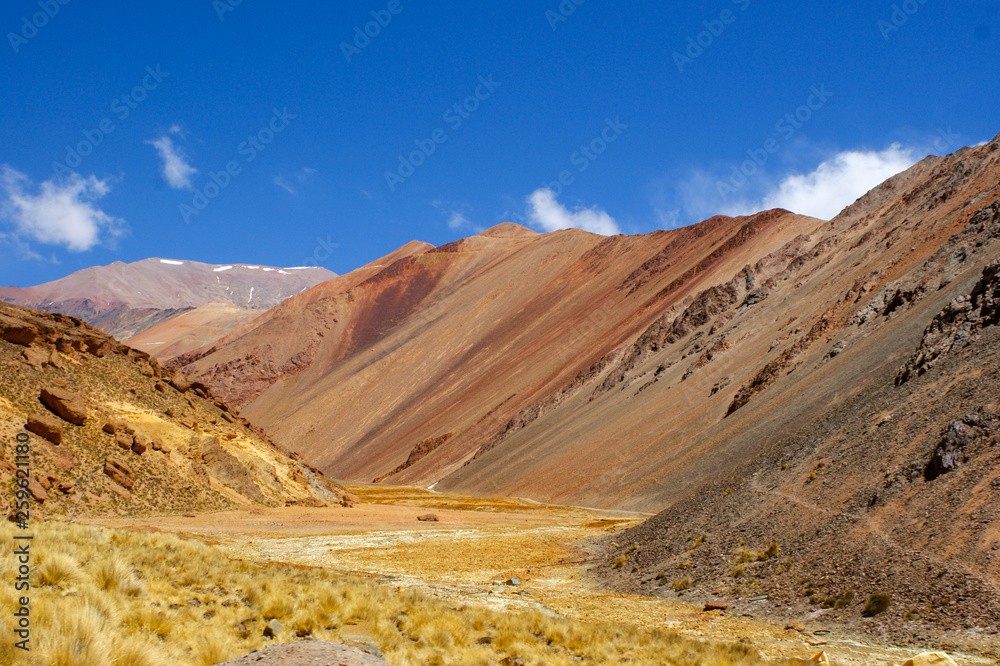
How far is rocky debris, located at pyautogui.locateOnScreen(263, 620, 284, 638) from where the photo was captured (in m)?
8.01

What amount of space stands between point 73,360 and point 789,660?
33374mm

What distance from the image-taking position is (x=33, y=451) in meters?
25.3

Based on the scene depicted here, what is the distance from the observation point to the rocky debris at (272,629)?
8008mm

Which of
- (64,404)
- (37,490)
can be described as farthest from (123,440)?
(37,490)

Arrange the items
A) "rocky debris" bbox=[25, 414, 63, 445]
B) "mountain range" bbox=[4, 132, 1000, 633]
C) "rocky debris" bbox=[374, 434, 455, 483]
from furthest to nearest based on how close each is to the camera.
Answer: "rocky debris" bbox=[374, 434, 455, 483] < "rocky debris" bbox=[25, 414, 63, 445] < "mountain range" bbox=[4, 132, 1000, 633]

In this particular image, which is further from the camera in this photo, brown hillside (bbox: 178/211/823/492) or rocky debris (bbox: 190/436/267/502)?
brown hillside (bbox: 178/211/823/492)

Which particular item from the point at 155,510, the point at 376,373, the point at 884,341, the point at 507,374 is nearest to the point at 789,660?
the point at 155,510

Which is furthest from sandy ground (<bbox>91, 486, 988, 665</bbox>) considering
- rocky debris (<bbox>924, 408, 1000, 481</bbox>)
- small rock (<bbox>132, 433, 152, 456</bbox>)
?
rocky debris (<bbox>924, 408, 1000, 481</bbox>)

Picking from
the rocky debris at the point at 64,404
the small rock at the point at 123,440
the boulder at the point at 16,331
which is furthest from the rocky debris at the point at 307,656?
the boulder at the point at 16,331

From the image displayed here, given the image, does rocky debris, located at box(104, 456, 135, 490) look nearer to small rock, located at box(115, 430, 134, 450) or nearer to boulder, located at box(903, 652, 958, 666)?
small rock, located at box(115, 430, 134, 450)

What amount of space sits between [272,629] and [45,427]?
76.3 ft

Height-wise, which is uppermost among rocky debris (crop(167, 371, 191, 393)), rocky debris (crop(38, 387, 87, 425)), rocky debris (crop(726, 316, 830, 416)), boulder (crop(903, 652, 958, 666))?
rocky debris (crop(167, 371, 191, 393))

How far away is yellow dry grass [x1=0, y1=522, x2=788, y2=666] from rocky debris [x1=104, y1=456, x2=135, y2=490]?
18.3 metres

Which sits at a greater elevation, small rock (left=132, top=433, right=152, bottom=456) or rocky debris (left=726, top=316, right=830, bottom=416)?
small rock (left=132, top=433, right=152, bottom=456)
